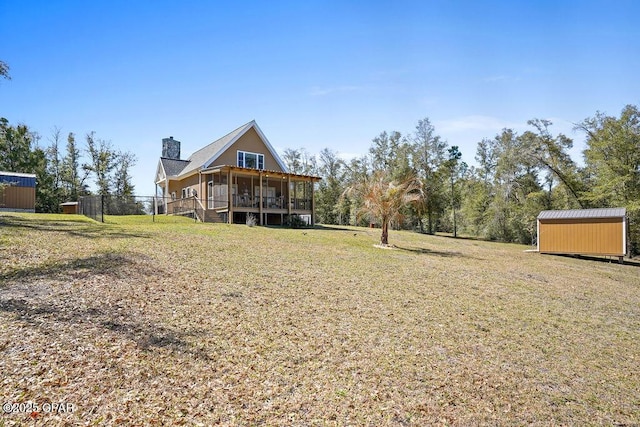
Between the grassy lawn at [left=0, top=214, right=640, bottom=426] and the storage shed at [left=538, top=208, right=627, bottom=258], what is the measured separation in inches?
466

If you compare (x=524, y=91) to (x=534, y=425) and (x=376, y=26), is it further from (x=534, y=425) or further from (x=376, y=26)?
(x=534, y=425)

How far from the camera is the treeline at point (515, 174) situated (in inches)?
1105

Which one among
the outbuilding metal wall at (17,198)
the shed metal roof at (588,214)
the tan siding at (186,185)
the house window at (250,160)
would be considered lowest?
the shed metal roof at (588,214)

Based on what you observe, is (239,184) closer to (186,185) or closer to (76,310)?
(186,185)

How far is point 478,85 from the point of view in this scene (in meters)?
15.3

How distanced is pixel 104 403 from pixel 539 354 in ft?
19.5

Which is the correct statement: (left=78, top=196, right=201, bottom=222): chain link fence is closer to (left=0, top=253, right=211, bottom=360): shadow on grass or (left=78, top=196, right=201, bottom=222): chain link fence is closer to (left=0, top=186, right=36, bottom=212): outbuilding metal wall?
(left=0, top=186, right=36, bottom=212): outbuilding metal wall

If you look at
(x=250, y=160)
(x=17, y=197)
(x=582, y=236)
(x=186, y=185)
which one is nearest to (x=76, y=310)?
(x=250, y=160)

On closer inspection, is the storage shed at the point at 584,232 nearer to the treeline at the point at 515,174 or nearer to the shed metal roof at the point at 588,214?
the shed metal roof at the point at 588,214

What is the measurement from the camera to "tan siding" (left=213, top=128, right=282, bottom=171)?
2414 cm

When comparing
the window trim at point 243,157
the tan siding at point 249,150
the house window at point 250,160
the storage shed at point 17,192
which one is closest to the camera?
the storage shed at point 17,192

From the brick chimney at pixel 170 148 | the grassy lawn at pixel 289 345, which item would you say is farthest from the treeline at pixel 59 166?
the grassy lawn at pixel 289 345

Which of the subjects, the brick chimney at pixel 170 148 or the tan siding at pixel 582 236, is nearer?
the tan siding at pixel 582 236

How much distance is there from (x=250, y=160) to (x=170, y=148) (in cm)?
1115
